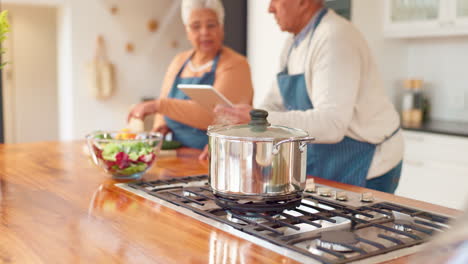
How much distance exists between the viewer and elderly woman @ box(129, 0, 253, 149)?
93.0 inches

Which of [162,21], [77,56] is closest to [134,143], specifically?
[77,56]

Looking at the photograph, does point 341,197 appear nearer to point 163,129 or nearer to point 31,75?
point 163,129

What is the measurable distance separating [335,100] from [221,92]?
0.80 metres

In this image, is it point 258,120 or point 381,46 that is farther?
point 381,46

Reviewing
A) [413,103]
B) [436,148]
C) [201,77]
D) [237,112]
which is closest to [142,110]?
[201,77]

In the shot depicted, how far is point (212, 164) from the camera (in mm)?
1145

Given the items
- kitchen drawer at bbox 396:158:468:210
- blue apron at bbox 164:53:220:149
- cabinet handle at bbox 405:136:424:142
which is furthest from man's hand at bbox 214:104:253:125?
cabinet handle at bbox 405:136:424:142

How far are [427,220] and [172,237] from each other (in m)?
0.55

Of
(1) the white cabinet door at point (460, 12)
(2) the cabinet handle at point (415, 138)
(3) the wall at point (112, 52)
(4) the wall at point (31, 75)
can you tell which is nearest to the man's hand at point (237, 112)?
(2) the cabinet handle at point (415, 138)

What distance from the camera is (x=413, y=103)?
153 inches

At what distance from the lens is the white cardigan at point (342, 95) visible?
5.53ft

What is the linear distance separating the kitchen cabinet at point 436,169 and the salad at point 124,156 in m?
2.15

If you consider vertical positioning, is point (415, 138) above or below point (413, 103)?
below

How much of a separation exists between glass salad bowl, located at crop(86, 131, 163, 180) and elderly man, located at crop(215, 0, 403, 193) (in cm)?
25
